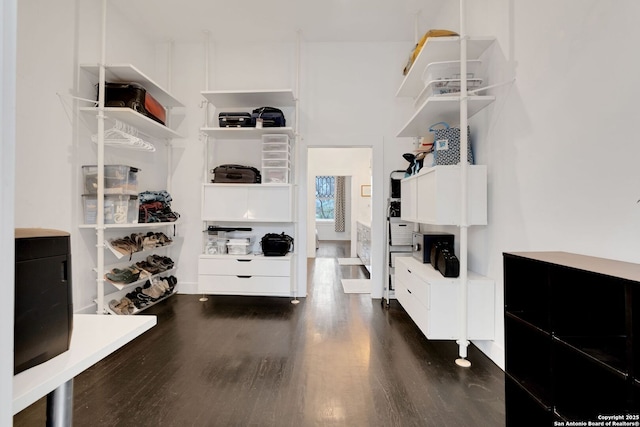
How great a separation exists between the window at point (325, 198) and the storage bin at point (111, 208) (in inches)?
301

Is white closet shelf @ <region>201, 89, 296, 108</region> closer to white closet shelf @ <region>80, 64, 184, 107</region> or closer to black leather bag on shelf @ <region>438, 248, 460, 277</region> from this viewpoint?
white closet shelf @ <region>80, 64, 184, 107</region>

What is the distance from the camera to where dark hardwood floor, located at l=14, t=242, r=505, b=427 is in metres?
1.52

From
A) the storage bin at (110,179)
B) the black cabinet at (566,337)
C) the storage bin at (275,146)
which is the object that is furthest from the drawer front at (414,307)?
the storage bin at (110,179)

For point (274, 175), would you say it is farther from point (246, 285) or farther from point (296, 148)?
point (246, 285)

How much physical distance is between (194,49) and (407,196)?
10.7 feet

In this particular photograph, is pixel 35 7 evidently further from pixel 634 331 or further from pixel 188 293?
pixel 634 331

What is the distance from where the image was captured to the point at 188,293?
368 cm

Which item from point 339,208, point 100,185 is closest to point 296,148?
point 100,185

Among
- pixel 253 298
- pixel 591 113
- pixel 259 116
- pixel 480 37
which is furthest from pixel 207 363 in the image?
A: pixel 480 37

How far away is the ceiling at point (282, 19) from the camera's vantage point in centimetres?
292

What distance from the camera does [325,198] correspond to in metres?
10.2

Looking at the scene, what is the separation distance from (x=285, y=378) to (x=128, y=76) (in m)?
3.11

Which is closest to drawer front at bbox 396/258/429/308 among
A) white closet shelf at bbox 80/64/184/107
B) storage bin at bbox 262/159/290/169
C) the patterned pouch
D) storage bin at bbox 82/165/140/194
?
the patterned pouch

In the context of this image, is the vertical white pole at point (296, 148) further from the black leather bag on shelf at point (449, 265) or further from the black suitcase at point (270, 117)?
the black leather bag on shelf at point (449, 265)
